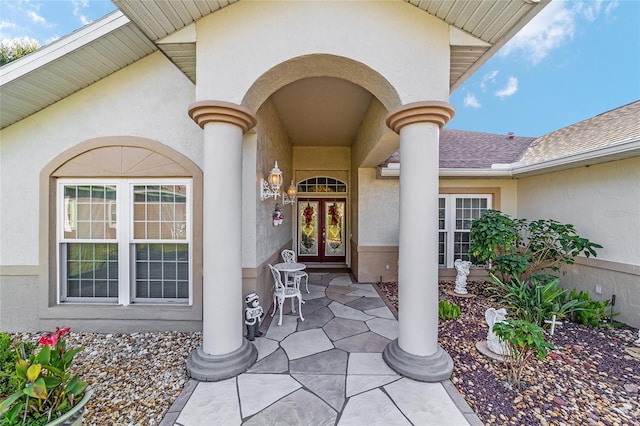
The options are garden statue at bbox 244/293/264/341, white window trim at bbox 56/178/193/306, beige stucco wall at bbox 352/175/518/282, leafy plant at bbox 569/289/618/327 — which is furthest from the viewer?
beige stucco wall at bbox 352/175/518/282

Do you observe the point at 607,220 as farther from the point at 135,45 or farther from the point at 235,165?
the point at 135,45

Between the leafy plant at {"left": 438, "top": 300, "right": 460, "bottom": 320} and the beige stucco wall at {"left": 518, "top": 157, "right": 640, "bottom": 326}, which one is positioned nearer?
the beige stucco wall at {"left": 518, "top": 157, "right": 640, "bottom": 326}

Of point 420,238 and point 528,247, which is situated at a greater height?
point 420,238

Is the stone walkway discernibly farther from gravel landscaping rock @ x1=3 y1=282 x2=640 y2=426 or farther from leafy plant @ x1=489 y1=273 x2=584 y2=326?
leafy plant @ x1=489 y1=273 x2=584 y2=326

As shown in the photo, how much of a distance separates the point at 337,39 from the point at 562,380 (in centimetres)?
477

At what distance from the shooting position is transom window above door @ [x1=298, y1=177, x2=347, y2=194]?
890cm

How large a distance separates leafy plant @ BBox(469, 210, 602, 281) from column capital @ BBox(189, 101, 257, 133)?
5436 mm

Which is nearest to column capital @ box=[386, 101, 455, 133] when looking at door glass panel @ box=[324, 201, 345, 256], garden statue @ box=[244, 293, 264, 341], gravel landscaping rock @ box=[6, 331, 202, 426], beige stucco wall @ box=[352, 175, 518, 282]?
garden statue @ box=[244, 293, 264, 341]

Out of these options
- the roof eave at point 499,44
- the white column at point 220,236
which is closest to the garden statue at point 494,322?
the roof eave at point 499,44

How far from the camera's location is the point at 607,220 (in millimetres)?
4789

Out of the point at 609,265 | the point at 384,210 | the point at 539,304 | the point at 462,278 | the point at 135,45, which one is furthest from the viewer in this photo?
the point at 384,210

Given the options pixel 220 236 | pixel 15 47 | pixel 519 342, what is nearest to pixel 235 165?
pixel 220 236

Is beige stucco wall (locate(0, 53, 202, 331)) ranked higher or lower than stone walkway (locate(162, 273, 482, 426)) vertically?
higher

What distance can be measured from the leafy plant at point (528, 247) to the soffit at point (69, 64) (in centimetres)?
709
